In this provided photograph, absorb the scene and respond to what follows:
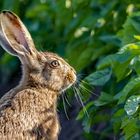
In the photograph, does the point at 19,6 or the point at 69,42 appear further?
the point at 19,6

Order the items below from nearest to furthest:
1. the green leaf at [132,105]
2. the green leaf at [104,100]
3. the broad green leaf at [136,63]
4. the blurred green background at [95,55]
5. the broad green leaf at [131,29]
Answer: the green leaf at [132,105] < the broad green leaf at [136,63] < the blurred green background at [95,55] < the green leaf at [104,100] < the broad green leaf at [131,29]

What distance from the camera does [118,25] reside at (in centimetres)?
950

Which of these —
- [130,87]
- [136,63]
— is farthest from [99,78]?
[130,87]

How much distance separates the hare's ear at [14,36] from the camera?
7.74 m

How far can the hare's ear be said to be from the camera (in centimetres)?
774

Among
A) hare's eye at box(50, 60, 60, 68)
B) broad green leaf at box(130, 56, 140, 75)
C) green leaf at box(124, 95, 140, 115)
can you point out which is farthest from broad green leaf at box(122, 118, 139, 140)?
hare's eye at box(50, 60, 60, 68)

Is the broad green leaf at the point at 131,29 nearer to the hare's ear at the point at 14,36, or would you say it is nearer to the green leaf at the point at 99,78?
the green leaf at the point at 99,78

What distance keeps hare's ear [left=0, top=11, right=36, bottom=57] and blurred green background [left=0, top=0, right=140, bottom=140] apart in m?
0.53

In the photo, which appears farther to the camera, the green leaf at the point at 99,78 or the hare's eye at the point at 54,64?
the hare's eye at the point at 54,64

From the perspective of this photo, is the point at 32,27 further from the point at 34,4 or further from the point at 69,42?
the point at 69,42

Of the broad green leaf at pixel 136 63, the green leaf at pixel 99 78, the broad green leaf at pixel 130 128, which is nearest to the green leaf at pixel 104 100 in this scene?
the green leaf at pixel 99 78

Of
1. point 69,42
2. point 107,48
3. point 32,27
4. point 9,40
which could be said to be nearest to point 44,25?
point 32,27

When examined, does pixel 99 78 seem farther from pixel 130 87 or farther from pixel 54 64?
pixel 130 87

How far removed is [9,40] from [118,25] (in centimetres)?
196
